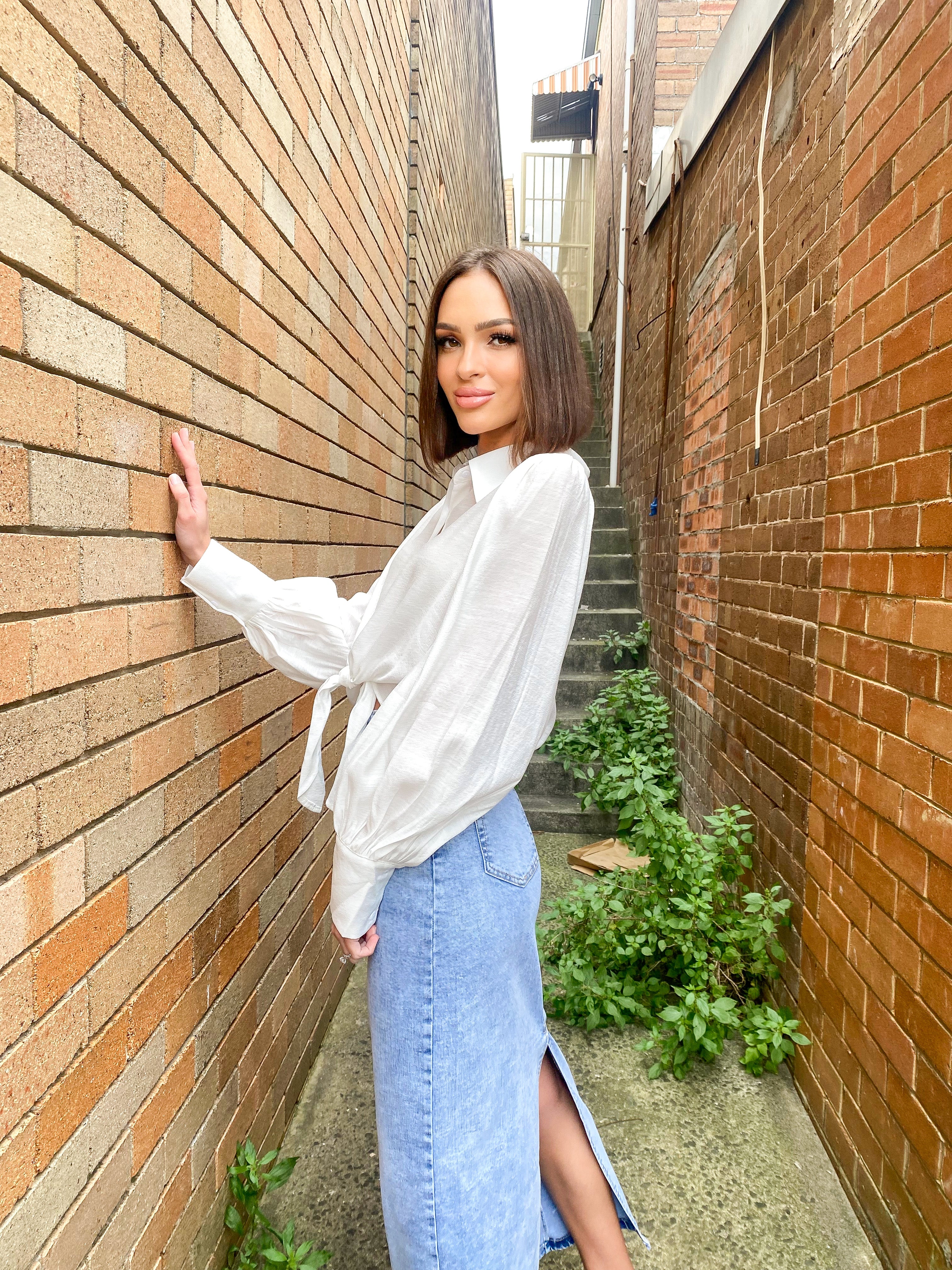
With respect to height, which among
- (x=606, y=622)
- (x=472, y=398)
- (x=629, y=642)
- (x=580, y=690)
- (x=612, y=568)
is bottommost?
(x=580, y=690)

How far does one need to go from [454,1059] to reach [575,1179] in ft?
1.55

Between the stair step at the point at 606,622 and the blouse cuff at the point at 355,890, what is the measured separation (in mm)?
4267

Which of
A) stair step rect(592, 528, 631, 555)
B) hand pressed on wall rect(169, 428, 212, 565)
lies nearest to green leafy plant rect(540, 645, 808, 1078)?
hand pressed on wall rect(169, 428, 212, 565)

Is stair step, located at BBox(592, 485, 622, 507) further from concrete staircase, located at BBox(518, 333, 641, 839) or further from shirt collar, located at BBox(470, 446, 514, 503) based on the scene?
shirt collar, located at BBox(470, 446, 514, 503)

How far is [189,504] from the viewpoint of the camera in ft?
4.24

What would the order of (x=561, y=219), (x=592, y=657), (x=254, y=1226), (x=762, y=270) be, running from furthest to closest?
(x=561, y=219)
(x=592, y=657)
(x=762, y=270)
(x=254, y=1226)

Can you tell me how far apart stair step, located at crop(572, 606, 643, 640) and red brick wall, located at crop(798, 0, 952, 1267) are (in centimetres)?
336

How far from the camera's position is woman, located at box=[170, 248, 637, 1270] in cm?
121

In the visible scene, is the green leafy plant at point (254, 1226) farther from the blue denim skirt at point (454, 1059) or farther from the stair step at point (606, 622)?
the stair step at point (606, 622)

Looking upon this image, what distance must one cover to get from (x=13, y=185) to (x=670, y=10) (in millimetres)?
6018

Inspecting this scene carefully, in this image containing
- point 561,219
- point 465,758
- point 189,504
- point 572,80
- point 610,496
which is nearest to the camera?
point 465,758

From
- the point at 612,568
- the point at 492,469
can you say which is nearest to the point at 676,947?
the point at 492,469

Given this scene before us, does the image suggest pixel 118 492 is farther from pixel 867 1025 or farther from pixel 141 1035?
pixel 867 1025

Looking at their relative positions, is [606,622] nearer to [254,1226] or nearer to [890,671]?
[890,671]
